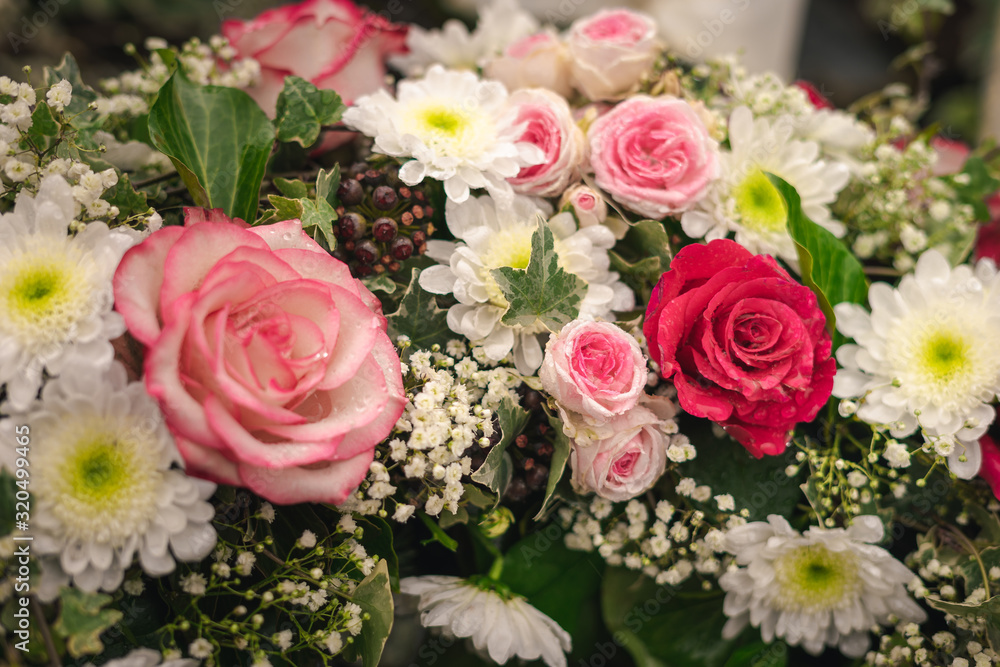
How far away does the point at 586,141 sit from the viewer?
0.68 metres

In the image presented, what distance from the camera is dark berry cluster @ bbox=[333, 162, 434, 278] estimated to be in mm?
604

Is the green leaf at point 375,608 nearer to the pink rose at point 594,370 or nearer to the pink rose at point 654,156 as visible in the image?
the pink rose at point 594,370

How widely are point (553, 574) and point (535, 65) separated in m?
0.59

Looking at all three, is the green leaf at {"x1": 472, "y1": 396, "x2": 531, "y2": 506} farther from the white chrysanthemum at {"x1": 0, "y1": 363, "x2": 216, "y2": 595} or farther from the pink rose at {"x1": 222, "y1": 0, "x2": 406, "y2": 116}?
the pink rose at {"x1": 222, "y1": 0, "x2": 406, "y2": 116}

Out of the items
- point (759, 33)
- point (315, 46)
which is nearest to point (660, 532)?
point (315, 46)

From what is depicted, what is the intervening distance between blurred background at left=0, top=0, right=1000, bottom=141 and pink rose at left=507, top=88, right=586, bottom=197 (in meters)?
0.61

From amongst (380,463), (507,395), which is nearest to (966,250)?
(507,395)

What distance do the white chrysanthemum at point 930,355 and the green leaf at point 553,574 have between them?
314mm

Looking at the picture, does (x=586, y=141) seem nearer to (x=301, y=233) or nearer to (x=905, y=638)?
(x=301, y=233)

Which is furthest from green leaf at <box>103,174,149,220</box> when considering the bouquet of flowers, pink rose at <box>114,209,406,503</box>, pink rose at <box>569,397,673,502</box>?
pink rose at <box>569,397,673,502</box>

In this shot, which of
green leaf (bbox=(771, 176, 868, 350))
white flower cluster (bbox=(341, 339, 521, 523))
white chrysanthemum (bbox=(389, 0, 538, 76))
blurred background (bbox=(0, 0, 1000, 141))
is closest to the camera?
white flower cluster (bbox=(341, 339, 521, 523))

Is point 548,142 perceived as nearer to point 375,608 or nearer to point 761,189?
point 761,189

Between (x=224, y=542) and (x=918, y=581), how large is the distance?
634 millimetres

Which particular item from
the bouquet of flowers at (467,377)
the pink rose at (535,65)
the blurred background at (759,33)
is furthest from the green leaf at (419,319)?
the blurred background at (759,33)
